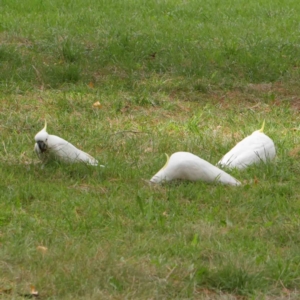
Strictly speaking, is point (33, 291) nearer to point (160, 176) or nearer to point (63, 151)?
point (160, 176)

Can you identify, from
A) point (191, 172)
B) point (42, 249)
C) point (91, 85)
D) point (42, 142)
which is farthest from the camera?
point (91, 85)

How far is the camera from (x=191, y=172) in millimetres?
5074

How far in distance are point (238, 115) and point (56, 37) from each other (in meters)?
2.76

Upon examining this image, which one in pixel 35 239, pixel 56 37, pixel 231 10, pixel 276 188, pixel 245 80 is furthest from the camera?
pixel 231 10

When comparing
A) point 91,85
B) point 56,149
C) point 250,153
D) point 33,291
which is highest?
point 33,291

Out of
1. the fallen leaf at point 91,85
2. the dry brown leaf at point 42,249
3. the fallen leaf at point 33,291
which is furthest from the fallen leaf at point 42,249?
the fallen leaf at point 91,85

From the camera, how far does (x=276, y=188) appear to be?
507 cm

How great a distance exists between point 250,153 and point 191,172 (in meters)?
0.68

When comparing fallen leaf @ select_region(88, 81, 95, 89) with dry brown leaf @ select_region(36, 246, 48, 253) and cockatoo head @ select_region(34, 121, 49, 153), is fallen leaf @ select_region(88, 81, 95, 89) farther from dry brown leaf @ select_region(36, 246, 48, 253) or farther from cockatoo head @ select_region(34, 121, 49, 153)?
dry brown leaf @ select_region(36, 246, 48, 253)

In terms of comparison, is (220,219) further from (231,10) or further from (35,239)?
(231,10)

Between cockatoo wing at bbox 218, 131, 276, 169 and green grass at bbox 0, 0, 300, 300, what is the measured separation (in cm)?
12

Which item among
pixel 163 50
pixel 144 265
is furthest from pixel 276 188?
pixel 163 50

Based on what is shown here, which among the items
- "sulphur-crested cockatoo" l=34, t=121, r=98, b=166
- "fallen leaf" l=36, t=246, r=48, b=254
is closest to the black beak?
"sulphur-crested cockatoo" l=34, t=121, r=98, b=166

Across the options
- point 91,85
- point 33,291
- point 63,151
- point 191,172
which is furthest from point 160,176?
point 91,85
